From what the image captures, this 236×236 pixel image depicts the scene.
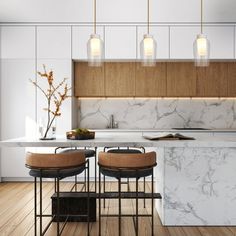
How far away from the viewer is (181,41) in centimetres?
484

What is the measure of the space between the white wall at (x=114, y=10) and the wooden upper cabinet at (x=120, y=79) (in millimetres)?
794

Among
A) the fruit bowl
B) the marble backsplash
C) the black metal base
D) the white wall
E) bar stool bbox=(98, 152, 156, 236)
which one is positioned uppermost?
the white wall

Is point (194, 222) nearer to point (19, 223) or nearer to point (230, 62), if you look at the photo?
point (19, 223)

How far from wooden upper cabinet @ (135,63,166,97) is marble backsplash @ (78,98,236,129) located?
38 cm

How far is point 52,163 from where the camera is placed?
2.37m

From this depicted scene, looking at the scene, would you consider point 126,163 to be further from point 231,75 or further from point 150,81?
point 231,75

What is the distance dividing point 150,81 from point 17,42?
2366 millimetres

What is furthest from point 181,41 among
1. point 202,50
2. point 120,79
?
point 202,50

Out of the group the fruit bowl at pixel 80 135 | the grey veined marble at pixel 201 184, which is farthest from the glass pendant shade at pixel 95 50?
the grey veined marble at pixel 201 184

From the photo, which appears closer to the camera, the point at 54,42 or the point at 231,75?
the point at 54,42

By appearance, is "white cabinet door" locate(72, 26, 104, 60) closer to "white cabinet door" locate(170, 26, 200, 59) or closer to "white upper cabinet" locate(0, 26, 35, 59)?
"white upper cabinet" locate(0, 26, 35, 59)

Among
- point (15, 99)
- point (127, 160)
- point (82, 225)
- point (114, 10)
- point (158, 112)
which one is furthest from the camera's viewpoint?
point (158, 112)

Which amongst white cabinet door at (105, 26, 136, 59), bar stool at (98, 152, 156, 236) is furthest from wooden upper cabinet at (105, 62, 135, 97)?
bar stool at (98, 152, 156, 236)

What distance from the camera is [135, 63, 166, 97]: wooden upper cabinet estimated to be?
5.09m
